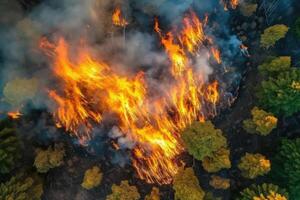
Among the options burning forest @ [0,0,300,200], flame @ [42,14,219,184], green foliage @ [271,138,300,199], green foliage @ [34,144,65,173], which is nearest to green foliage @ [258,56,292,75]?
burning forest @ [0,0,300,200]

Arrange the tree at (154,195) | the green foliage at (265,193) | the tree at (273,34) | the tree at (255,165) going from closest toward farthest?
the green foliage at (265,193), the tree at (255,165), the tree at (273,34), the tree at (154,195)

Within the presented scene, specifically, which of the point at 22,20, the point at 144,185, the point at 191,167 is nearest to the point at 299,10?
the point at 191,167

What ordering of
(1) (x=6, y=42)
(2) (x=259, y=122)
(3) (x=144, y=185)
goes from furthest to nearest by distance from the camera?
(3) (x=144, y=185) → (1) (x=6, y=42) → (2) (x=259, y=122)

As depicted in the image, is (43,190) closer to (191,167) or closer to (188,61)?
(191,167)

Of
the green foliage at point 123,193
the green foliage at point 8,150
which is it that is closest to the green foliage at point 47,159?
the green foliage at point 8,150

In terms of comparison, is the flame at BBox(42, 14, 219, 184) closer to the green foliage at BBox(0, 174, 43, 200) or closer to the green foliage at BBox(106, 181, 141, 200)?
the green foliage at BBox(106, 181, 141, 200)

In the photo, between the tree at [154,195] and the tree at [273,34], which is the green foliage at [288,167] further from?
the tree at [154,195]
